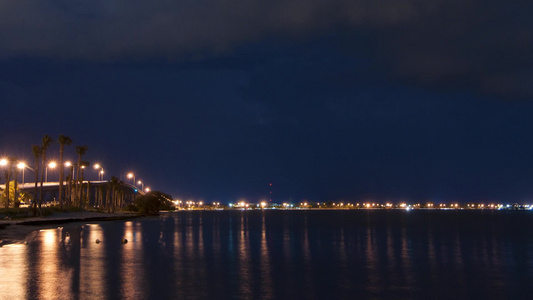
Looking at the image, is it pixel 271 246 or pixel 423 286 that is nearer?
pixel 423 286

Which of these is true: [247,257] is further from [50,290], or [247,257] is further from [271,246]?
[50,290]

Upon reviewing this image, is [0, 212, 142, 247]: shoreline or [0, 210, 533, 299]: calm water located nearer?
[0, 210, 533, 299]: calm water

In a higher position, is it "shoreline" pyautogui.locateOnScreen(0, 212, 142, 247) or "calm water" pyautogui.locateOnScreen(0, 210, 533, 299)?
"shoreline" pyautogui.locateOnScreen(0, 212, 142, 247)

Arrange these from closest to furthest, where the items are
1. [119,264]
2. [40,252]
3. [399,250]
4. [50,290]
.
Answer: [50,290] < [119,264] < [40,252] < [399,250]

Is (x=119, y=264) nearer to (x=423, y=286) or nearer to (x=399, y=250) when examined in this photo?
(x=423, y=286)

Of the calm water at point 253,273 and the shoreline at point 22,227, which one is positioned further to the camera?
the shoreline at point 22,227

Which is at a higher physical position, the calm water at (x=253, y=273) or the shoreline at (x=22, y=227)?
the shoreline at (x=22, y=227)

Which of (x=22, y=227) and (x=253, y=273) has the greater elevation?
(x=22, y=227)

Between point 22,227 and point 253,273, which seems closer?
point 253,273

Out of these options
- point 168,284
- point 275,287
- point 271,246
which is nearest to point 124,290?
point 168,284

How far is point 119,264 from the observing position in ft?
96.9

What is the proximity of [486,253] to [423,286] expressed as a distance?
2160 centimetres

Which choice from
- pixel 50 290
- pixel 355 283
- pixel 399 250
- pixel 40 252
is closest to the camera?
pixel 50 290

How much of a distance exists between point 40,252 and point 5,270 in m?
9.98
